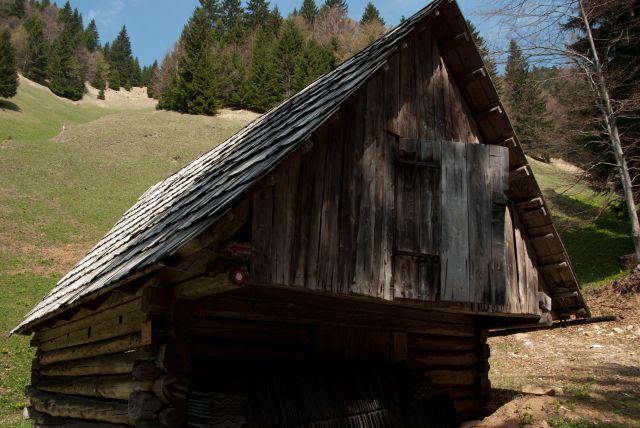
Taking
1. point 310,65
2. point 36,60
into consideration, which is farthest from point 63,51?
point 310,65

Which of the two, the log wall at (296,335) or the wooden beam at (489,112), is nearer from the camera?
the log wall at (296,335)

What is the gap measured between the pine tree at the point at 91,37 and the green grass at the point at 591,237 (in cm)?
10404

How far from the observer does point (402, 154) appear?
731 cm

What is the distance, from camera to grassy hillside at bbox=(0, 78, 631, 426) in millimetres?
22062

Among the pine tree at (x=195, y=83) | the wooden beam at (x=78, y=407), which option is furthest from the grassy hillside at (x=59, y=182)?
the wooden beam at (x=78, y=407)

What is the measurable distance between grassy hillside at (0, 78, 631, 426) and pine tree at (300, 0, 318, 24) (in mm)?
46000

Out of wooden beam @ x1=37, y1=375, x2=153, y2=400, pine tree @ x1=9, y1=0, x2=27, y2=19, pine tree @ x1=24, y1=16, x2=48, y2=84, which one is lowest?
wooden beam @ x1=37, y1=375, x2=153, y2=400

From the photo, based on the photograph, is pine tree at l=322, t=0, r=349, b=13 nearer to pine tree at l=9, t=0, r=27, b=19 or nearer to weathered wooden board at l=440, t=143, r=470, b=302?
pine tree at l=9, t=0, r=27, b=19

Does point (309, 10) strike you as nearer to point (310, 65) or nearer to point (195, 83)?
point (310, 65)

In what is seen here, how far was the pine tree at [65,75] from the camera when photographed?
84.1m

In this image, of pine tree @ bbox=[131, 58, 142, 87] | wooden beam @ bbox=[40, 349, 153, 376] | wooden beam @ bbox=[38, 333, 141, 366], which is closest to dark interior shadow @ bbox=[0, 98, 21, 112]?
pine tree @ bbox=[131, 58, 142, 87]

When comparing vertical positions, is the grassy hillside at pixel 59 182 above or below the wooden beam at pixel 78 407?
above

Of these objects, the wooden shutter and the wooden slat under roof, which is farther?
the wooden shutter

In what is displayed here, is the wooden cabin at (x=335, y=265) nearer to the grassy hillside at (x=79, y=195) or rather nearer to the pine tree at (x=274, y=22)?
the grassy hillside at (x=79, y=195)
